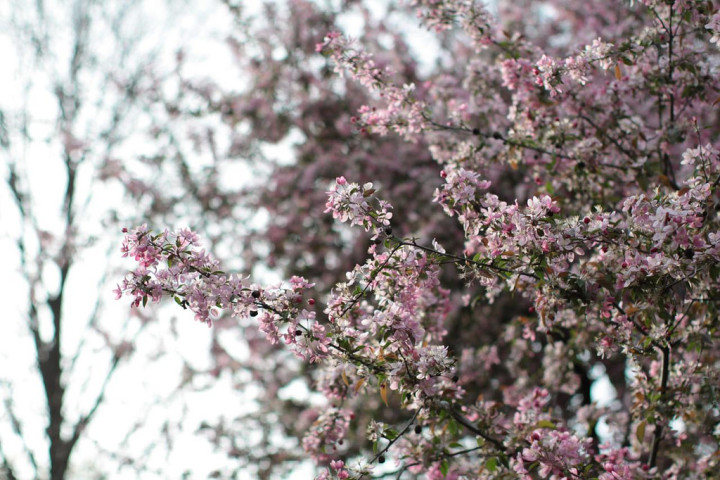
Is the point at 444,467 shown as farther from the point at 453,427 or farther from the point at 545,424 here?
the point at 545,424

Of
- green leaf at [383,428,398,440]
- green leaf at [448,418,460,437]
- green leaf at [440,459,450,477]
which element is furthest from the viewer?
green leaf at [440,459,450,477]

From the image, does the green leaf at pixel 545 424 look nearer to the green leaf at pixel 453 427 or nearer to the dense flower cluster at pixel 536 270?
the dense flower cluster at pixel 536 270

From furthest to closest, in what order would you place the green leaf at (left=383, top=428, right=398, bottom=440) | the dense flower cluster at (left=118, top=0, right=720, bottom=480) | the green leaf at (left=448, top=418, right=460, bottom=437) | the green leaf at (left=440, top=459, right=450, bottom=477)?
the green leaf at (left=440, top=459, right=450, bottom=477) → the green leaf at (left=448, top=418, right=460, bottom=437) → the green leaf at (left=383, top=428, right=398, bottom=440) → the dense flower cluster at (left=118, top=0, right=720, bottom=480)

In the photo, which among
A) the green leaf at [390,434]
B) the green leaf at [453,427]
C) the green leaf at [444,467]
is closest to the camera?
the green leaf at [390,434]

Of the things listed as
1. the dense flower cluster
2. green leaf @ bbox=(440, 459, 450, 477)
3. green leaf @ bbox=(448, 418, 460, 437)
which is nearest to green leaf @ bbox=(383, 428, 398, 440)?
the dense flower cluster

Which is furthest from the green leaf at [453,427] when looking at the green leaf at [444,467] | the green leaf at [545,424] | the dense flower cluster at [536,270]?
the green leaf at [545,424]

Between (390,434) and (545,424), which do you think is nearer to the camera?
(390,434)

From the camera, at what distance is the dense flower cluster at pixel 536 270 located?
2.60 meters

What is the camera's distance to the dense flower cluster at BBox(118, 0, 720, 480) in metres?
2.60

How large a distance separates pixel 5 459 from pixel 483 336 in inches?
185

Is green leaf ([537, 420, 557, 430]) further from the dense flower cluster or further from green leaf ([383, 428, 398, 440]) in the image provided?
green leaf ([383, 428, 398, 440])

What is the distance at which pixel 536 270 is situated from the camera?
264cm

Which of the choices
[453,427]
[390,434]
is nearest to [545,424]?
[453,427]

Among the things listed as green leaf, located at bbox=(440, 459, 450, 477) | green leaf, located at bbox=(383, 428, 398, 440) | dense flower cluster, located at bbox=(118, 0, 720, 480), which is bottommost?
green leaf, located at bbox=(383, 428, 398, 440)
